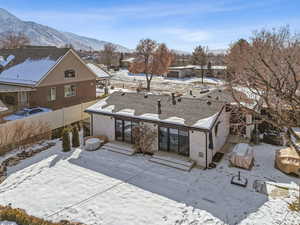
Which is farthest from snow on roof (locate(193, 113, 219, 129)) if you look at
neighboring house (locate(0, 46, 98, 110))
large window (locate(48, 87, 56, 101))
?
large window (locate(48, 87, 56, 101))

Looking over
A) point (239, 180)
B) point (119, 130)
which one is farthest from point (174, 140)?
point (239, 180)

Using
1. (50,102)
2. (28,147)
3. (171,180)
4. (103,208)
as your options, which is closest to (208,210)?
(171,180)

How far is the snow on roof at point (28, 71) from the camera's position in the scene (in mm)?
20056

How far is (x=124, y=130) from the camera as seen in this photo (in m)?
15.0

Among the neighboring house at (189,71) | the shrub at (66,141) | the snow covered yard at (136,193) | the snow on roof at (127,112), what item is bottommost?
the snow covered yard at (136,193)

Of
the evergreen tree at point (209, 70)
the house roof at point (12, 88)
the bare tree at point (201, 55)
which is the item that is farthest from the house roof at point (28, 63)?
the evergreen tree at point (209, 70)

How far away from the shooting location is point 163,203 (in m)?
9.44

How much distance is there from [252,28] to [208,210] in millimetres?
19830

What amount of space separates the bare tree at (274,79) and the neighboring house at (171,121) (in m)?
1.96

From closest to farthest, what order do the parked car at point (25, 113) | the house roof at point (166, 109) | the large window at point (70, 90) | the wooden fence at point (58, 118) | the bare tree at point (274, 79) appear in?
the bare tree at point (274, 79)
the house roof at point (166, 109)
the wooden fence at point (58, 118)
the parked car at point (25, 113)
the large window at point (70, 90)

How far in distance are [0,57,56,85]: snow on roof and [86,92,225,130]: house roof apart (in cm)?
750

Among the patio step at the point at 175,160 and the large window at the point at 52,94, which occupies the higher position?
the large window at the point at 52,94

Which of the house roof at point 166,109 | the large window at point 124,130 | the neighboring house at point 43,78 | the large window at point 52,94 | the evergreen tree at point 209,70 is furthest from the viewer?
the evergreen tree at point 209,70

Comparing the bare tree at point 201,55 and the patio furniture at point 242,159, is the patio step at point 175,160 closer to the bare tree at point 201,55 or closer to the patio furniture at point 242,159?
the patio furniture at point 242,159
